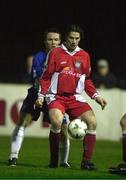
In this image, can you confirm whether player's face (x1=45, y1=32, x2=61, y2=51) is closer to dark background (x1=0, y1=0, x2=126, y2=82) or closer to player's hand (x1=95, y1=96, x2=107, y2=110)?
player's hand (x1=95, y1=96, x2=107, y2=110)

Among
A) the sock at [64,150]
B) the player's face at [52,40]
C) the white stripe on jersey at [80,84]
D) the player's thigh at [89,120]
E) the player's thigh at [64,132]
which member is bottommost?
the sock at [64,150]

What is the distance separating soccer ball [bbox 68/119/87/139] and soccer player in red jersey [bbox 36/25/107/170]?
0.12m

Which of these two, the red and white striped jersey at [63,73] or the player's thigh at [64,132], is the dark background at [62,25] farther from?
the red and white striped jersey at [63,73]

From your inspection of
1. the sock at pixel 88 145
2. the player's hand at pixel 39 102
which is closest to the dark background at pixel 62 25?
the sock at pixel 88 145

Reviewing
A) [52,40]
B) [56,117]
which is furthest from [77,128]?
[52,40]

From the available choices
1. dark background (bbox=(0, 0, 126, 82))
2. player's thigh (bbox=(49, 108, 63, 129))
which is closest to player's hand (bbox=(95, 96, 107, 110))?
player's thigh (bbox=(49, 108, 63, 129))

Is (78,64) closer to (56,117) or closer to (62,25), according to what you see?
(56,117)

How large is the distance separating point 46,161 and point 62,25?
11.9 m

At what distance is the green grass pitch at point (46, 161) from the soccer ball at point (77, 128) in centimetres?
53

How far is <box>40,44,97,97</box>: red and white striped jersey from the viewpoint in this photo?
13883mm

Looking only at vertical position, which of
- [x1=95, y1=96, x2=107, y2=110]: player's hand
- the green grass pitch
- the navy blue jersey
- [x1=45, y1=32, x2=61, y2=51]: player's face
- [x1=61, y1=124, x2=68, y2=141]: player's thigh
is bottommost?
the green grass pitch

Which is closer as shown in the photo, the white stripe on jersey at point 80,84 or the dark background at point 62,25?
the white stripe on jersey at point 80,84

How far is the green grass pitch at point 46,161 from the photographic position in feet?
42.5

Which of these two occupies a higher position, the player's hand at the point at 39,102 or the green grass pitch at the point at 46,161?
the player's hand at the point at 39,102
